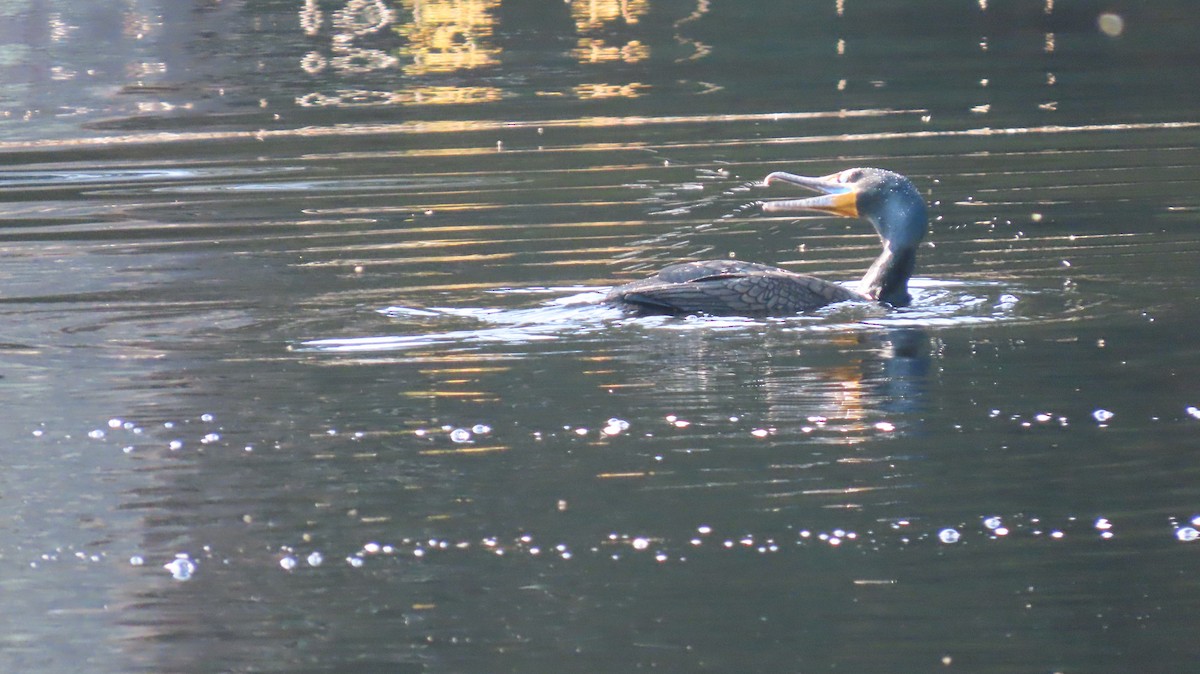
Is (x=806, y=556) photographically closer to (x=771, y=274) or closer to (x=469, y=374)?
(x=469, y=374)

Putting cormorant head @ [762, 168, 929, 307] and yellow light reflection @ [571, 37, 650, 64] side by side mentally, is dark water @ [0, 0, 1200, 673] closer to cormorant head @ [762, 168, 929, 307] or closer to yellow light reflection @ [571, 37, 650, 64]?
cormorant head @ [762, 168, 929, 307]

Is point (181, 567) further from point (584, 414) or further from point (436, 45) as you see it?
point (436, 45)

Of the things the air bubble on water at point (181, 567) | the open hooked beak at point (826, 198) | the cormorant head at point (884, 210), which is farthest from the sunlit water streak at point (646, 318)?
the air bubble on water at point (181, 567)

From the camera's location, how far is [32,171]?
17562 millimetres

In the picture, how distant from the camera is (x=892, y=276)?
1055cm

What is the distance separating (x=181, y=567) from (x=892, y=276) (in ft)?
16.9

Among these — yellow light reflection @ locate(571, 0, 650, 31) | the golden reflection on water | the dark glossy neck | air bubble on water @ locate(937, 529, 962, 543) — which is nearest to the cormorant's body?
the dark glossy neck

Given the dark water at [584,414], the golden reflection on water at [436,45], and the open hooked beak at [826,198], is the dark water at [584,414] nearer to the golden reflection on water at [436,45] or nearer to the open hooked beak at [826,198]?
the open hooked beak at [826,198]

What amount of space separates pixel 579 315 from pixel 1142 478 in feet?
12.2

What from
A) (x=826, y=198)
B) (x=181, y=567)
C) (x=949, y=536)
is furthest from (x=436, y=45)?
(x=949, y=536)

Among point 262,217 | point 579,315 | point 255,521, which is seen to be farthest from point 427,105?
point 255,521

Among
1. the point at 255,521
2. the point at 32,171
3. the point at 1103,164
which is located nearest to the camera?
the point at 255,521

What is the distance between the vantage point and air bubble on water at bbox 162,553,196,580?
21.8ft

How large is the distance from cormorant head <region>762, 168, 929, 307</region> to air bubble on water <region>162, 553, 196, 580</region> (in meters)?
4.88
